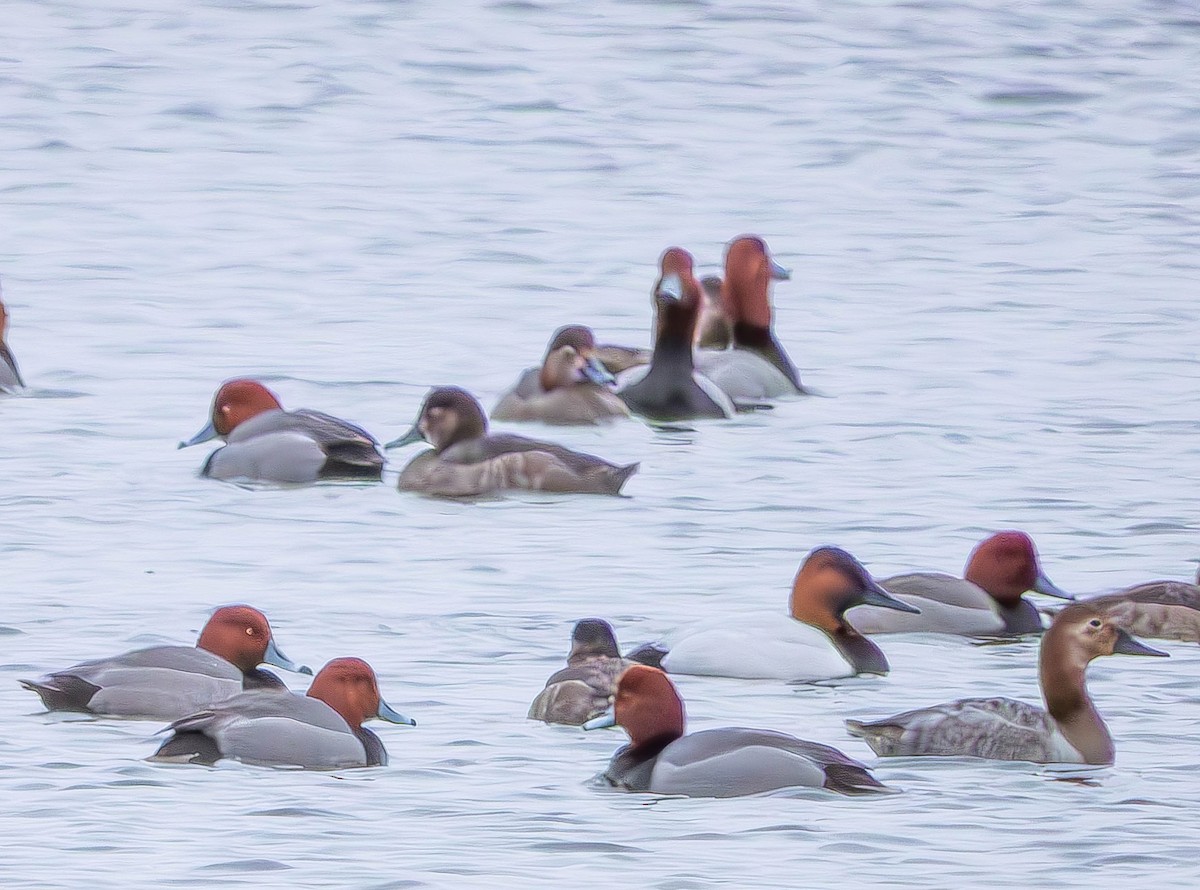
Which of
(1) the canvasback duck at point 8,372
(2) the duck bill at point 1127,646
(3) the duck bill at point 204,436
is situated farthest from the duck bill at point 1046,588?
(1) the canvasback duck at point 8,372

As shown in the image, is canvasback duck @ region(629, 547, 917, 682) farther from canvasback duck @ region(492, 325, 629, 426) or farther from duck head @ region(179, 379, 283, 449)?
canvasback duck @ region(492, 325, 629, 426)

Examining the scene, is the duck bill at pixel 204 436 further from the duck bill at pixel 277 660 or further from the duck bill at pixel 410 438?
the duck bill at pixel 277 660

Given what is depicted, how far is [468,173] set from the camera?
2569 centimetres

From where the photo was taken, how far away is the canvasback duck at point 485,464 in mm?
12719

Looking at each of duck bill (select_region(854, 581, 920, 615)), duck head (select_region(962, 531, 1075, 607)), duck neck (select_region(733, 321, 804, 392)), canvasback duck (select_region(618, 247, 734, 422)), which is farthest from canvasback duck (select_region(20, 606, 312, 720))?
duck neck (select_region(733, 321, 804, 392))

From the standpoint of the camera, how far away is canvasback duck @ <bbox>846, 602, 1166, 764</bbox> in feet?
27.5

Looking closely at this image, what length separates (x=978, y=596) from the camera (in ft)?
33.9

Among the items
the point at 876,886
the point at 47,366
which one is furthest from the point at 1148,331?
the point at 876,886

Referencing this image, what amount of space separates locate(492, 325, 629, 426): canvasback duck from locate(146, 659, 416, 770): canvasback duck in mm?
6365

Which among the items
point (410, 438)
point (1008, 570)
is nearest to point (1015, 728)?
point (1008, 570)

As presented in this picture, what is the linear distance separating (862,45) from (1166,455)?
20218mm

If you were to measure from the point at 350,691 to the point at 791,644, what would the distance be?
186 cm

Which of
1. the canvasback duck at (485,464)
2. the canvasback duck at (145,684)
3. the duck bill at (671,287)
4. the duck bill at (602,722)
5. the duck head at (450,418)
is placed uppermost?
the duck bill at (671,287)

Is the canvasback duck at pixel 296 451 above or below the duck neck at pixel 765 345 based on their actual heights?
below
